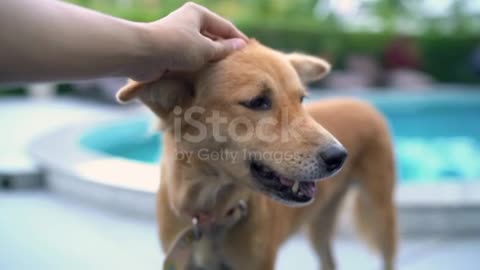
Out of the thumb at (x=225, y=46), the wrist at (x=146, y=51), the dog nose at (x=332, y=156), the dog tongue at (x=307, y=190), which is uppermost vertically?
the thumb at (x=225, y=46)

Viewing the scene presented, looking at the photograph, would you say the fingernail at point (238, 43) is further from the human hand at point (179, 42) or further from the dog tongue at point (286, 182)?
the dog tongue at point (286, 182)

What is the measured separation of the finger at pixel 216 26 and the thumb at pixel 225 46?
0.06 feet

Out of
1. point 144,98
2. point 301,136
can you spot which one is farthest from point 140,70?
point 301,136

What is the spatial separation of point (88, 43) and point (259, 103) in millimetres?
627

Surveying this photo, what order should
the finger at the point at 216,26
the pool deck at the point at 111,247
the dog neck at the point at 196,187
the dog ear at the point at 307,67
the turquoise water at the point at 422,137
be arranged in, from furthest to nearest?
the turquoise water at the point at 422,137
the pool deck at the point at 111,247
the dog ear at the point at 307,67
the dog neck at the point at 196,187
the finger at the point at 216,26

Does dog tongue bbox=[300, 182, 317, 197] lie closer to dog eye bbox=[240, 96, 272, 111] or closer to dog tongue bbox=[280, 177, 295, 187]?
dog tongue bbox=[280, 177, 295, 187]

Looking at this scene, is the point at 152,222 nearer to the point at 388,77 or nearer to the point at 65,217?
the point at 65,217

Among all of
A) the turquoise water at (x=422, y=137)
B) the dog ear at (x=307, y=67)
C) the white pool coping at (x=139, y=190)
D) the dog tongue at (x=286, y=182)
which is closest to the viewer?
the dog tongue at (x=286, y=182)

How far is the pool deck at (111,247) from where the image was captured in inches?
110

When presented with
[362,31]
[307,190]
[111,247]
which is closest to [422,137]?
[362,31]

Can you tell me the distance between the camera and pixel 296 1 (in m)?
9.55

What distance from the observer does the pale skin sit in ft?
3.17

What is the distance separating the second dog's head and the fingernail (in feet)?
0.05

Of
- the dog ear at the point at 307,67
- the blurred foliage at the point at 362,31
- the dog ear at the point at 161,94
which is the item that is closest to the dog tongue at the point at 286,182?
the dog ear at the point at 161,94
